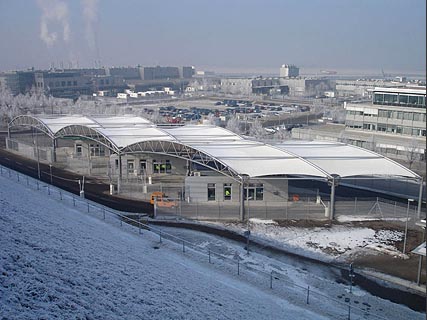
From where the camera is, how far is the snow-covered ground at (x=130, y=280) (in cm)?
1082

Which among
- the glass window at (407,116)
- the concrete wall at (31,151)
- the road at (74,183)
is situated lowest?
the road at (74,183)

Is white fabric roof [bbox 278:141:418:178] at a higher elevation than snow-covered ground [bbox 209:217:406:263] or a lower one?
higher

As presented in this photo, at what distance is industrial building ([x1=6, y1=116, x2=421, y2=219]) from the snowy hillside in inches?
344

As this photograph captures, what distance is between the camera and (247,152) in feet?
94.0

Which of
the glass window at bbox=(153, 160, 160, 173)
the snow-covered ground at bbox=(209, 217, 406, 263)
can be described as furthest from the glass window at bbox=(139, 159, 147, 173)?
the snow-covered ground at bbox=(209, 217, 406, 263)

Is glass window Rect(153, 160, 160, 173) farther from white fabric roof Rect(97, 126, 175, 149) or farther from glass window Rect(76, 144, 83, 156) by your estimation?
glass window Rect(76, 144, 83, 156)

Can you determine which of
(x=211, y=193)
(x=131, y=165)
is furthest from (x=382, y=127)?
(x=131, y=165)

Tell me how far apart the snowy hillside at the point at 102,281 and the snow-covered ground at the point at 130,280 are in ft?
0.10

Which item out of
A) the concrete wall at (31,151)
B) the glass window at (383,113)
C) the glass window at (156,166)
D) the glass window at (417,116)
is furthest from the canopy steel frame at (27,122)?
the glass window at (417,116)

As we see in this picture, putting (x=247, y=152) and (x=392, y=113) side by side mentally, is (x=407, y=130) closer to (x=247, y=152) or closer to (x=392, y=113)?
(x=392, y=113)

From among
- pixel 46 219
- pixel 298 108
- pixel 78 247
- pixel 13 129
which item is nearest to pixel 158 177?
pixel 46 219

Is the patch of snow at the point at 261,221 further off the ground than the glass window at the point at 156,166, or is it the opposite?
the glass window at the point at 156,166

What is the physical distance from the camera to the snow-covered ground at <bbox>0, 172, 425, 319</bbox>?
10.8 metres

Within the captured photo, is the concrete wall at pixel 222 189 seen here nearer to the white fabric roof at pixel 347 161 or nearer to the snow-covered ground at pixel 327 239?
the white fabric roof at pixel 347 161
